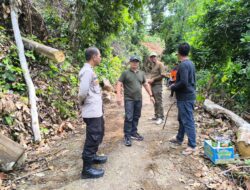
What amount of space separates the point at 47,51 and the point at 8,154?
347cm

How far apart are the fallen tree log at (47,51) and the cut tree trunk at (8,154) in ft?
10.1

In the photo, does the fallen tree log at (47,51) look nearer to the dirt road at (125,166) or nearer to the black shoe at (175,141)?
the dirt road at (125,166)

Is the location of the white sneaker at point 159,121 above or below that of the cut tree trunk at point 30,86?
below

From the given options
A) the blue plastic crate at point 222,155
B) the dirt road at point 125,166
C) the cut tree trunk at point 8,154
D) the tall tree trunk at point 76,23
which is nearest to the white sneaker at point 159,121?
the dirt road at point 125,166

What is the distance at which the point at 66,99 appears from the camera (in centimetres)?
732

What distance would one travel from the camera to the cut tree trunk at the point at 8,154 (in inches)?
158

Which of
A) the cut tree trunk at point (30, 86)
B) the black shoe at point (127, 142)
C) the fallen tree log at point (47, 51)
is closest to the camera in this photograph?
the black shoe at point (127, 142)

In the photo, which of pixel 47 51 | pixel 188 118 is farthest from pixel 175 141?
pixel 47 51

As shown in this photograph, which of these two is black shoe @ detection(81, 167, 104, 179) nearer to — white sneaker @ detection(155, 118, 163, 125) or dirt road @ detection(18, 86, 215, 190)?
dirt road @ detection(18, 86, 215, 190)

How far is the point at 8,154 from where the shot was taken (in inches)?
159

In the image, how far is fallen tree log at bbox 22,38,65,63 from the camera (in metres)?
6.61

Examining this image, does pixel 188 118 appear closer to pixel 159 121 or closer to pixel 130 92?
pixel 130 92

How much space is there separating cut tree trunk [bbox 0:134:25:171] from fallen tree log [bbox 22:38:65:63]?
10.1 ft

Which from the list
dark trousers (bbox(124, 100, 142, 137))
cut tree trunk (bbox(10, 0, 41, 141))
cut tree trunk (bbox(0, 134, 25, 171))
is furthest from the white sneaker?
cut tree trunk (bbox(0, 134, 25, 171))
